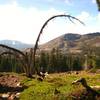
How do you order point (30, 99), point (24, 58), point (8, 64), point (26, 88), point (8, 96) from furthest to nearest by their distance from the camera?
point (8, 64), point (24, 58), point (26, 88), point (8, 96), point (30, 99)

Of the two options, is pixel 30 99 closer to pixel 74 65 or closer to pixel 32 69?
pixel 32 69

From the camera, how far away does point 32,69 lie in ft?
103

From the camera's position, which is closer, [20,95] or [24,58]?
[20,95]

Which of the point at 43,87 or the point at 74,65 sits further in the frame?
the point at 74,65

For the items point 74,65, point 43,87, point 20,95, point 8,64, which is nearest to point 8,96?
point 20,95

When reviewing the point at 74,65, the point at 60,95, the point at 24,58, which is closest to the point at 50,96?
the point at 60,95

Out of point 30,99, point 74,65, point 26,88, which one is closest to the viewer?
point 30,99

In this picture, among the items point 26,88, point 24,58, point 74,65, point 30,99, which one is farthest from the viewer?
point 74,65

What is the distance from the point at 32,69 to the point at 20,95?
9297 millimetres

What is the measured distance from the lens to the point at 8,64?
132250 mm

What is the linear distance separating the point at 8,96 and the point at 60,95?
15.5ft

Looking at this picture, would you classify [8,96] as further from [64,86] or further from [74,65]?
[74,65]

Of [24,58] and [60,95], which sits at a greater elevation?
[24,58]

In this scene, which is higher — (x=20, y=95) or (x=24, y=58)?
(x=24, y=58)
